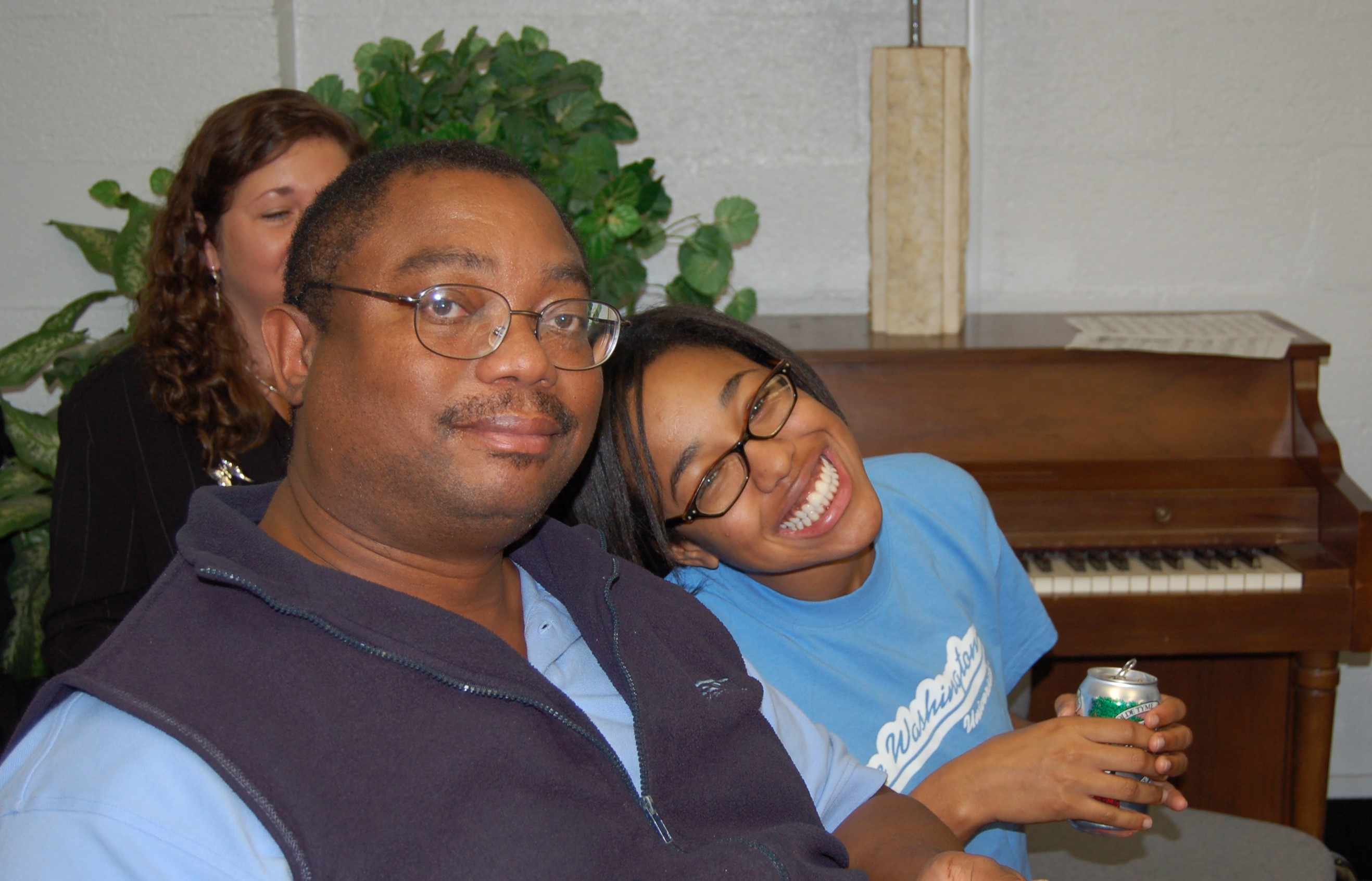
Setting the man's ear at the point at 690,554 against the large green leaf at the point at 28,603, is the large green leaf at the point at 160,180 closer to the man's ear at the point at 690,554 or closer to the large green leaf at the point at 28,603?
the large green leaf at the point at 28,603

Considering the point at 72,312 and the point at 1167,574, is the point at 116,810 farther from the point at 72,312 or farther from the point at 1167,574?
the point at 72,312

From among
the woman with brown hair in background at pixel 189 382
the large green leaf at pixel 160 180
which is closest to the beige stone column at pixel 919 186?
the woman with brown hair in background at pixel 189 382

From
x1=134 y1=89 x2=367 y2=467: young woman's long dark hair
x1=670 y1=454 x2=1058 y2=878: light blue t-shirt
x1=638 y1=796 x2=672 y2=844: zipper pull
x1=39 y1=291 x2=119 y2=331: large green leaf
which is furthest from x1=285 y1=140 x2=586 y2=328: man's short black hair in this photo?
x1=39 y1=291 x2=119 y2=331: large green leaf

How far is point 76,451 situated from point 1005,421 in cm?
166

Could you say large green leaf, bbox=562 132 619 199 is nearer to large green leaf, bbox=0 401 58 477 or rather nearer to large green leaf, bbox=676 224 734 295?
large green leaf, bbox=676 224 734 295

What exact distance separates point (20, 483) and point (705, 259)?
1443mm

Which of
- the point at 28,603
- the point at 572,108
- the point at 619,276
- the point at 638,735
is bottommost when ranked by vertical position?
the point at 28,603

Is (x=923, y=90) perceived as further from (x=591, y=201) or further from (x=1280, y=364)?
(x=1280, y=364)

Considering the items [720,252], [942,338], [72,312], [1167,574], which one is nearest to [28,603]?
[72,312]

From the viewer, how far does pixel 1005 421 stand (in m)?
2.21

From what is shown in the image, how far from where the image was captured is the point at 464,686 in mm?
779

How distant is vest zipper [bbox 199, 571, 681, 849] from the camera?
74 centimetres

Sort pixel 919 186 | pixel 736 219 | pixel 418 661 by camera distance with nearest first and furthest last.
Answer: pixel 418 661 → pixel 919 186 → pixel 736 219

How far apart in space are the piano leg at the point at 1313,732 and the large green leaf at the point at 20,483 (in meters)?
2.49
